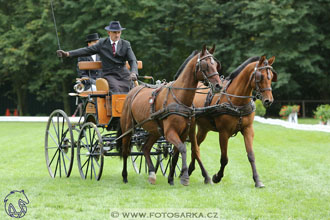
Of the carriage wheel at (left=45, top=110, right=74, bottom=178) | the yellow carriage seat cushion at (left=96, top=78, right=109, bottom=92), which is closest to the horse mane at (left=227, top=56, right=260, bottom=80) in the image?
the yellow carriage seat cushion at (left=96, top=78, right=109, bottom=92)

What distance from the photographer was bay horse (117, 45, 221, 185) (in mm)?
8648

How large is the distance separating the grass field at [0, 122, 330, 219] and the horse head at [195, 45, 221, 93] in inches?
59.3

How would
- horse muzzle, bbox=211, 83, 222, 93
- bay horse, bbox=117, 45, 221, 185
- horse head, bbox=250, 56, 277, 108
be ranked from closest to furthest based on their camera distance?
horse muzzle, bbox=211, 83, 222, 93 → bay horse, bbox=117, 45, 221, 185 → horse head, bbox=250, 56, 277, 108

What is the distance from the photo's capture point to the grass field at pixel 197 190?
7145 millimetres

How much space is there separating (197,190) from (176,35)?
28631 millimetres

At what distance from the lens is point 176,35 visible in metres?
36.7

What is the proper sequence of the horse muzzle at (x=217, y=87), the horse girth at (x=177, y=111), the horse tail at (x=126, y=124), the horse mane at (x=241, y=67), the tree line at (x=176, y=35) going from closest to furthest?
1. the horse muzzle at (x=217, y=87)
2. the horse girth at (x=177, y=111)
3. the horse mane at (x=241, y=67)
4. the horse tail at (x=126, y=124)
5. the tree line at (x=176, y=35)

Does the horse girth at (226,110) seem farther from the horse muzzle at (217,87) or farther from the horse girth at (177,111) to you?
the horse muzzle at (217,87)

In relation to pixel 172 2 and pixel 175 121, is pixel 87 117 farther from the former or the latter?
pixel 172 2

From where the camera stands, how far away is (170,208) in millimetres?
7164

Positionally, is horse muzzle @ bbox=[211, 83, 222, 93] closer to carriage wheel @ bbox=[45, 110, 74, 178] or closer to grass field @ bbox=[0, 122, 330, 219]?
grass field @ bbox=[0, 122, 330, 219]

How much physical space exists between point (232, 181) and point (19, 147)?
30.6 feet

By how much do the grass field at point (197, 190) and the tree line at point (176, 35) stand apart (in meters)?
18.6

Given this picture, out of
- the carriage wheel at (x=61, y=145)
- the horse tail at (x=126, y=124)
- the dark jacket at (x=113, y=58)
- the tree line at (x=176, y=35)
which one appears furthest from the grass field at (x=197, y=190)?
the tree line at (x=176, y=35)
